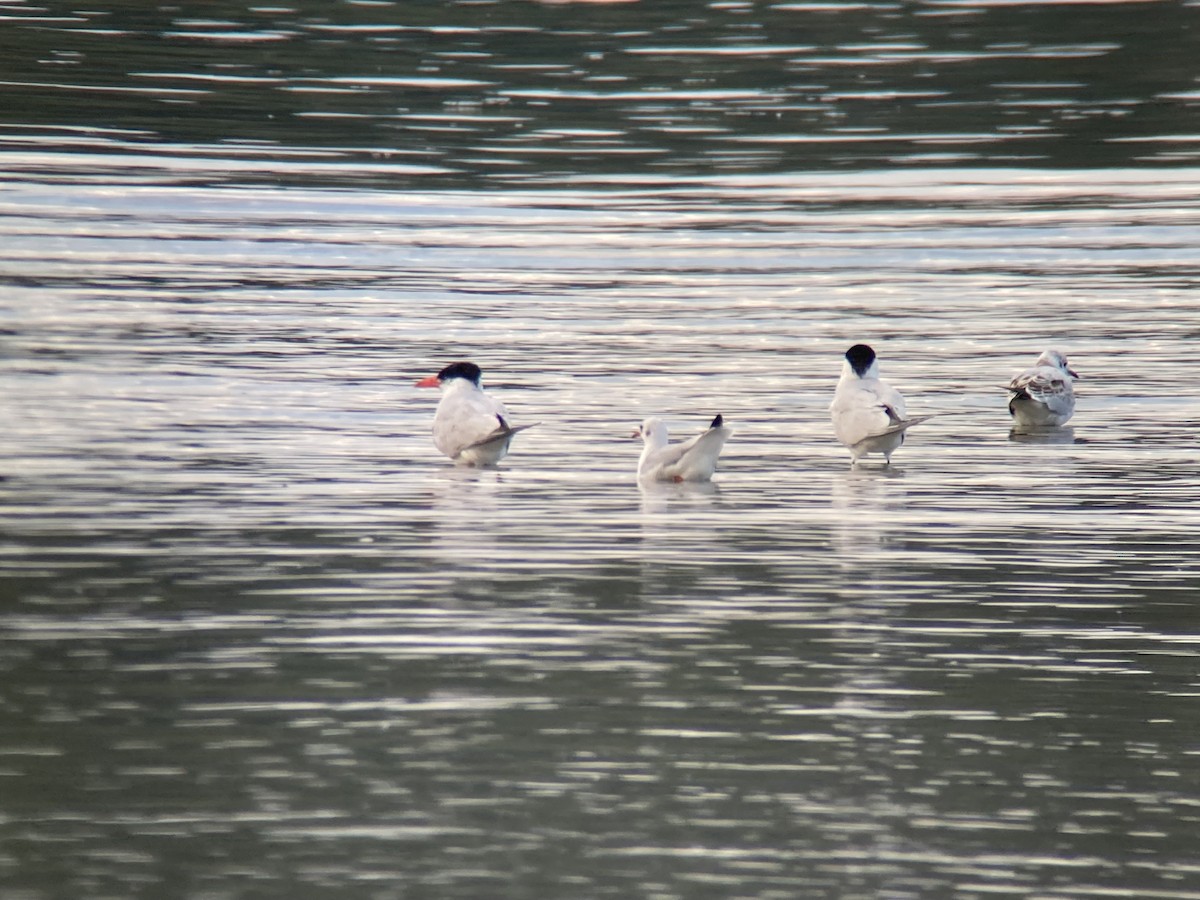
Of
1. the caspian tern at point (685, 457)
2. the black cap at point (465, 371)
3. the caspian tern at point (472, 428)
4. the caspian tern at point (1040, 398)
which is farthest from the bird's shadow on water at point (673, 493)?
the caspian tern at point (1040, 398)

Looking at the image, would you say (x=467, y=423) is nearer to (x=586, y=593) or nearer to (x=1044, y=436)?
(x=1044, y=436)

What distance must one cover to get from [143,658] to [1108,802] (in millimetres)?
3328

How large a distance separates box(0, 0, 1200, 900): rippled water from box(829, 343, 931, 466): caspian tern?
8.3 inches

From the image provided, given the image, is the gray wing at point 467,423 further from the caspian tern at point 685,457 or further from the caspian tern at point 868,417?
the caspian tern at point 868,417

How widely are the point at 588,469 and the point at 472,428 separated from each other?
0.77m

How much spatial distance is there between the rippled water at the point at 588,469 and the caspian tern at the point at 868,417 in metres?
0.21

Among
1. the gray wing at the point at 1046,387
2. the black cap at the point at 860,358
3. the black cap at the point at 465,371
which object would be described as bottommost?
the gray wing at the point at 1046,387

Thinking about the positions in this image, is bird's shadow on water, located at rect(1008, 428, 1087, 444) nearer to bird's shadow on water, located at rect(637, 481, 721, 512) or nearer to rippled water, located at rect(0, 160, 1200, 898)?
rippled water, located at rect(0, 160, 1200, 898)

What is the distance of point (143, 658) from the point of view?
7.60m

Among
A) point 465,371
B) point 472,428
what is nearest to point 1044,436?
point 465,371

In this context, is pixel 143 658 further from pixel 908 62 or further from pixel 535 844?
pixel 908 62

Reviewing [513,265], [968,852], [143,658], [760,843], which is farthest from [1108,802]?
[513,265]

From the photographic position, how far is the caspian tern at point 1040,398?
14.1m

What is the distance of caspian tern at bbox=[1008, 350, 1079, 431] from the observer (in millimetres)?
14117
